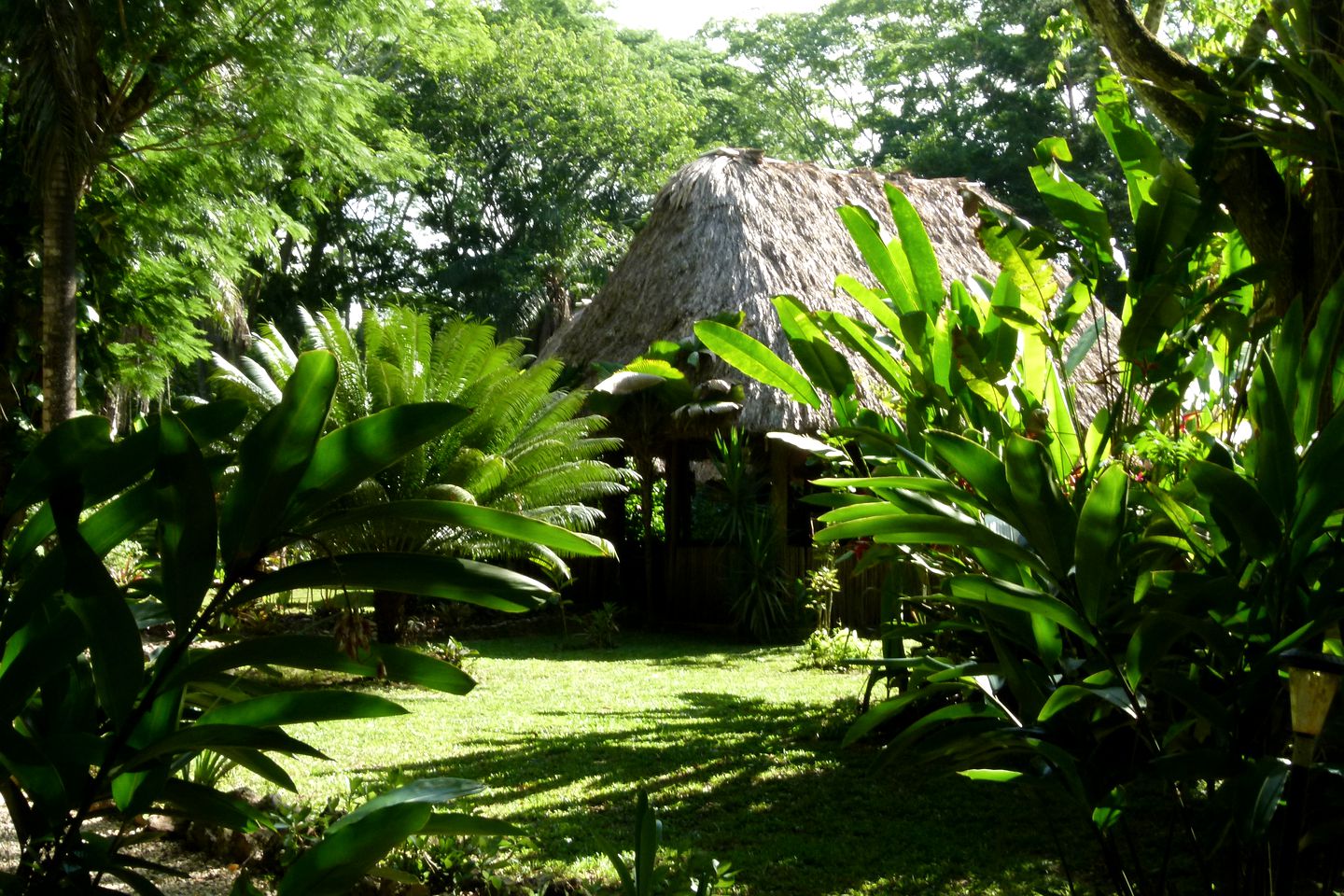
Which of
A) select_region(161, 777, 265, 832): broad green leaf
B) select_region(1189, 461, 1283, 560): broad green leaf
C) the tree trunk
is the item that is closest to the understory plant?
select_region(1189, 461, 1283, 560): broad green leaf

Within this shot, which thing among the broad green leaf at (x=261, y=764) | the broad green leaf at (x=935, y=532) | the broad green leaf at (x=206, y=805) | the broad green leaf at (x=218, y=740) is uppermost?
the broad green leaf at (x=935, y=532)

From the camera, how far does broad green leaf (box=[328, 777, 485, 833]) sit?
1040 millimetres

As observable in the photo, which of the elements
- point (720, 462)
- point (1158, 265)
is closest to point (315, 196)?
point (720, 462)

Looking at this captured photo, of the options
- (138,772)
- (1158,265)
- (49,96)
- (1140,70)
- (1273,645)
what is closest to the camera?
(138,772)

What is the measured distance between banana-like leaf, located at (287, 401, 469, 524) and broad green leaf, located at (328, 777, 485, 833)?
0.92 feet

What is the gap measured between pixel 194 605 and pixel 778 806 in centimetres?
325

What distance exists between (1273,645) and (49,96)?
8431 mm

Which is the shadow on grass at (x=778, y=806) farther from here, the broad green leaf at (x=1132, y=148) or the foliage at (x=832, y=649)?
the foliage at (x=832, y=649)

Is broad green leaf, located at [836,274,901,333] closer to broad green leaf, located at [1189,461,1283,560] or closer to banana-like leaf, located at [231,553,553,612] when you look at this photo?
broad green leaf, located at [1189,461,1283,560]

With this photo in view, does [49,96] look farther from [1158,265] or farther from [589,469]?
[1158,265]

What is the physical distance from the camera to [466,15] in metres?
15.4

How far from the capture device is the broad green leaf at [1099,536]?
1.29 meters

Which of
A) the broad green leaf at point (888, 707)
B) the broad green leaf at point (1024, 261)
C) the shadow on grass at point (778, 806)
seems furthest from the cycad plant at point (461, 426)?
the broad green leaf at point (888, 707)

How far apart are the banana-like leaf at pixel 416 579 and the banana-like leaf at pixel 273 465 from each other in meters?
0.04
